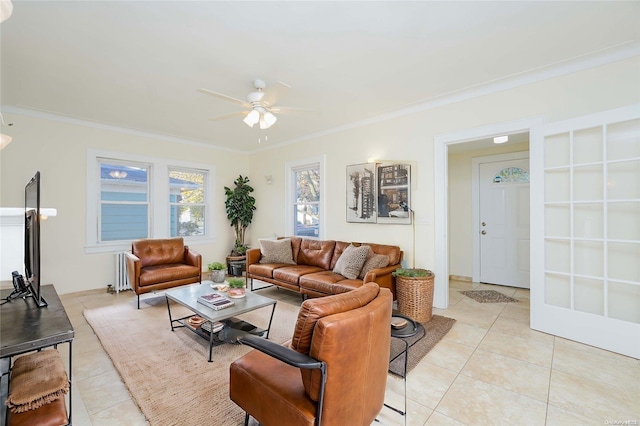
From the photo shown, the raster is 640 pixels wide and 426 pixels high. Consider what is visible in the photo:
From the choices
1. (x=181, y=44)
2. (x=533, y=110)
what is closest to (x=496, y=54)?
(x=533, y=110)

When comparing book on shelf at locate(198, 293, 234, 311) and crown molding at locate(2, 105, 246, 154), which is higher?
crown molding at locate(2, 105, 246, 154)

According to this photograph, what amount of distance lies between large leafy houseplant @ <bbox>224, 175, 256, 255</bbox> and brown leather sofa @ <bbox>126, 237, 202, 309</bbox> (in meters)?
1.32

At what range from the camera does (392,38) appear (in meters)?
2.37

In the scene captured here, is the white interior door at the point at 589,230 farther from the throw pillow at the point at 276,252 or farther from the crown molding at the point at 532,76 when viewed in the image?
the throw pillow at the point at 276,252

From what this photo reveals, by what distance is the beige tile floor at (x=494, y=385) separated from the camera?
1756 millimetres

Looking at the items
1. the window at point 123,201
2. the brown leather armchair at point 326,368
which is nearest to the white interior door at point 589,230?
the brown leather armchair at point 326,368

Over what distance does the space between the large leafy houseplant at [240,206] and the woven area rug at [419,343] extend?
12.7 feet

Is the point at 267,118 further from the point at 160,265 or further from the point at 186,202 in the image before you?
the point at 186,202

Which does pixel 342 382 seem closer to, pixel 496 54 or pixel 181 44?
pixel 181 44

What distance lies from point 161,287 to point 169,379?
6.72 ft

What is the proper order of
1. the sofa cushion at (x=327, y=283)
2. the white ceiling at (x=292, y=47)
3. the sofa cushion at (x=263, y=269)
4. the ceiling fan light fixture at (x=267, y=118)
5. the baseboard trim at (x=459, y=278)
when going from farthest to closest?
the baseboard trim at (x=459, y=278) < the sofa cushion at (x=263, y=269) < the sofa cushion at (x=327, y=283) < the ceiling fan light fixture at (x=267, y=118) < the white ceiling at (x=292, y=47)

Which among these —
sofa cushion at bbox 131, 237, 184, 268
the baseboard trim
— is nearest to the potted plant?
sofa cushion at bbox 131, 237, 184, 268

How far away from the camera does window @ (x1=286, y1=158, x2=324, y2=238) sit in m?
5.14

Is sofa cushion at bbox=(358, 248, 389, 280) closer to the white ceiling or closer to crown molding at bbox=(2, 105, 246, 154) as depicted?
the white ceiling
